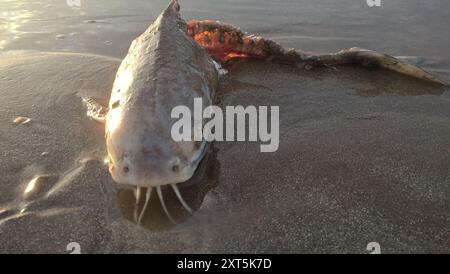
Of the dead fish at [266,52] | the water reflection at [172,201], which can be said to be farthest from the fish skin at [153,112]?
the dead fish at [266,52]

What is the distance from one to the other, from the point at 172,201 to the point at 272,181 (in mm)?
765

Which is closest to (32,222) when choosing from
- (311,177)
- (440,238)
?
(311,177)

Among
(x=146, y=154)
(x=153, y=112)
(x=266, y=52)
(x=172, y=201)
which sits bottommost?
(x=172, y=201)

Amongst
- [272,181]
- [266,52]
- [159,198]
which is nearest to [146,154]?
[159,198]

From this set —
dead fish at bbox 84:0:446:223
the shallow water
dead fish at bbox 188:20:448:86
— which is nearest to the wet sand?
the shallow water

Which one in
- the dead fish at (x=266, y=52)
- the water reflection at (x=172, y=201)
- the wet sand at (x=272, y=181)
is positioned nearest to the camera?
the wet sand at (x=272, y=181)

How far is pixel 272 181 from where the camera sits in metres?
2.82

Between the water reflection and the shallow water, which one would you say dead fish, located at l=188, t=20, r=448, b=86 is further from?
the water reflection

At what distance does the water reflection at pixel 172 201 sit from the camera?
7.94 feet

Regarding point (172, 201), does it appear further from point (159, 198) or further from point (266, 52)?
point (266, 52)

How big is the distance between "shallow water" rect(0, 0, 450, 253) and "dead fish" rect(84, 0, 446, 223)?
19cm

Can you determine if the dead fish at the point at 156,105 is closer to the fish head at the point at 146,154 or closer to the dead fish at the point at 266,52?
the fish head at the point at 146,154

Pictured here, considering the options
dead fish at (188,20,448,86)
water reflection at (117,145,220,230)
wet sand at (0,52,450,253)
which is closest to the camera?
wet sand at (0,52,450,253)

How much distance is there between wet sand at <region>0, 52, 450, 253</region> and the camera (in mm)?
2318
